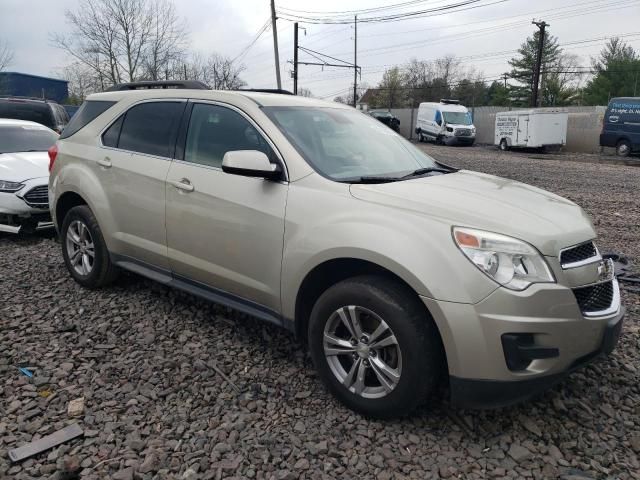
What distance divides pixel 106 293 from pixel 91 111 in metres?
1.57

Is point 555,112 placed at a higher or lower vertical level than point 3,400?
higher

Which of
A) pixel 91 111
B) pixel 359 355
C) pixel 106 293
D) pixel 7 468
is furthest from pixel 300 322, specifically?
pixel 91 111

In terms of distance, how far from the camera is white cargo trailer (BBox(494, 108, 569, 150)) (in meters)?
25.3

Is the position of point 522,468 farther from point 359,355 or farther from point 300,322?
point 300,322

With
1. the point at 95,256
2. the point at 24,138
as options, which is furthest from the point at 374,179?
the point at 24,138

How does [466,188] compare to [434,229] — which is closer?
[434,229]

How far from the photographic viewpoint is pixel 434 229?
2.53m

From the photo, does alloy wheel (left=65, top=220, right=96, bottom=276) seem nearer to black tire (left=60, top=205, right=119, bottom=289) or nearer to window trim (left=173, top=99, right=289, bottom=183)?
black tire (left=60, top=205, right=119, bottom=289)

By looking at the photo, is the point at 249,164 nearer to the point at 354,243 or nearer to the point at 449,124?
the point at 354,243

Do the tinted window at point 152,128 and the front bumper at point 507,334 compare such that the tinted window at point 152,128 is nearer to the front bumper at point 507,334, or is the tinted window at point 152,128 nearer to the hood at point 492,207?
the hood at point 492,207

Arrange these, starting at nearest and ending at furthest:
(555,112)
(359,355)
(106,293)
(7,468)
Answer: (7,468)
(359,355)
(106,293)
(555,112)

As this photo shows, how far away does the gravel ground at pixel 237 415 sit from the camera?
249 centimetres

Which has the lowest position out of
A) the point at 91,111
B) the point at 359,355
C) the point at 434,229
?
the point at 359,355

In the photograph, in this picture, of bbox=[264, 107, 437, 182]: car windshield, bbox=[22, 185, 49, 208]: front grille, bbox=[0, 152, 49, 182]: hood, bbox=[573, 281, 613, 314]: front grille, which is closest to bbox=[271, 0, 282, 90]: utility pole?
bbox=[0, 152, 49, 182]: hood
